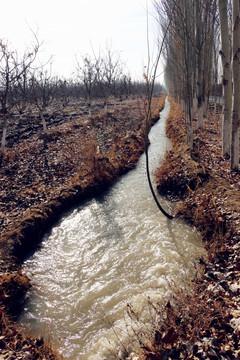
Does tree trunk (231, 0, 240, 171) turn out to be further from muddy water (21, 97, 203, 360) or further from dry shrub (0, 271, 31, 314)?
dry shrub (0, 271, 31, 314)

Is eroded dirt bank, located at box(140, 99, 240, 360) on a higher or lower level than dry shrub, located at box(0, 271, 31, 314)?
higher

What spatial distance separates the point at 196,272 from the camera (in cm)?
405

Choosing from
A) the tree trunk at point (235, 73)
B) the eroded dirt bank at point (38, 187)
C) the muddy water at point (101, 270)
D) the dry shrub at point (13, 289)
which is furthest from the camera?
the tree trunk at point (235, 73)

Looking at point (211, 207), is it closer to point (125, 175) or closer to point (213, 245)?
point (213, 245)

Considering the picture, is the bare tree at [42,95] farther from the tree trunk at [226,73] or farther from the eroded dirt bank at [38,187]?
the tree trunk at [226,73]

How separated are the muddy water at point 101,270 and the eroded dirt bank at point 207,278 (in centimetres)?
46

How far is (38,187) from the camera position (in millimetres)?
8008

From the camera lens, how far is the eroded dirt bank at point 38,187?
3.69 meters

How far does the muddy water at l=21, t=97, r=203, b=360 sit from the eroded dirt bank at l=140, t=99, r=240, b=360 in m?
0.46

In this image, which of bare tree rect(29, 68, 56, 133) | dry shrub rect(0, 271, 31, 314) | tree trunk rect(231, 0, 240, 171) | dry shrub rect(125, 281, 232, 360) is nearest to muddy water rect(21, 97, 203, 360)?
dry shrub rect(0, 271, 31, 314)

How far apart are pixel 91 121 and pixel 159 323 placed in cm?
1821

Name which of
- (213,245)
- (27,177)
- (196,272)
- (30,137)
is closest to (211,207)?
(213,245)

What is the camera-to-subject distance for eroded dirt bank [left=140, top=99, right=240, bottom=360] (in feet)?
8.29

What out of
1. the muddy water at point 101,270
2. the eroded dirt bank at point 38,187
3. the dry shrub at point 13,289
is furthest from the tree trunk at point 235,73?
the dry shrub at point 13,289
